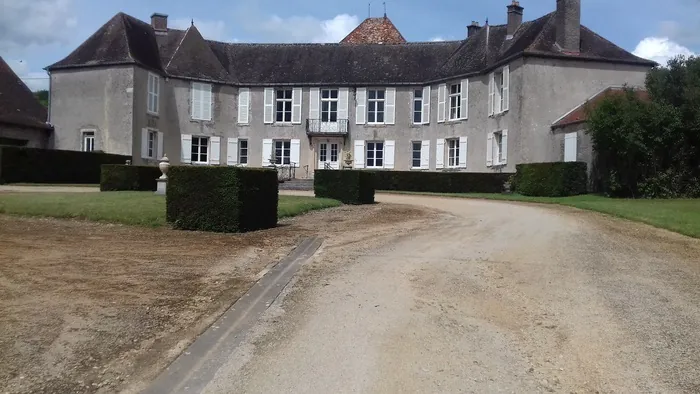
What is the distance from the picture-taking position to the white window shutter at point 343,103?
35.7 m

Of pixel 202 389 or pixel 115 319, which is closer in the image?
pixel 202 389

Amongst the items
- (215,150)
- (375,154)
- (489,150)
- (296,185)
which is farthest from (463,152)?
(215,150)

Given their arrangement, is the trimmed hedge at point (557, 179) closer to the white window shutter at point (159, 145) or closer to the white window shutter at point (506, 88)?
the white window shutter at point (506, 88)

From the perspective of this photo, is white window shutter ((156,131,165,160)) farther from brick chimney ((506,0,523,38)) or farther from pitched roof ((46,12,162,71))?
brick chimney ((506,0,523,38))

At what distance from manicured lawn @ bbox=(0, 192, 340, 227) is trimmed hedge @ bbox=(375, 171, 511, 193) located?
45.7 ft

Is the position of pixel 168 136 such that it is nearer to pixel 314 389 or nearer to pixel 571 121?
pixel 571 121

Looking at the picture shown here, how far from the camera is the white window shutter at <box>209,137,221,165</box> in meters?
35.4

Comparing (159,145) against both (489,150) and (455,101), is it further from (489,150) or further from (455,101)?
(489,150)

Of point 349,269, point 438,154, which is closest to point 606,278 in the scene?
point 349,269

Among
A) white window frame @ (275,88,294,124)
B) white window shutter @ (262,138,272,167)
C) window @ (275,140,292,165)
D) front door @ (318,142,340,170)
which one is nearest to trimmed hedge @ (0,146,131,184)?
white window shutter @ (262,138,272,167)

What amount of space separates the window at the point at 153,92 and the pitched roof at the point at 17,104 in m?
5.05

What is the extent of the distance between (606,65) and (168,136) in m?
22.6

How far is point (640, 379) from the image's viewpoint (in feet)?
14.0

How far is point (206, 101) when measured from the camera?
35.3m
